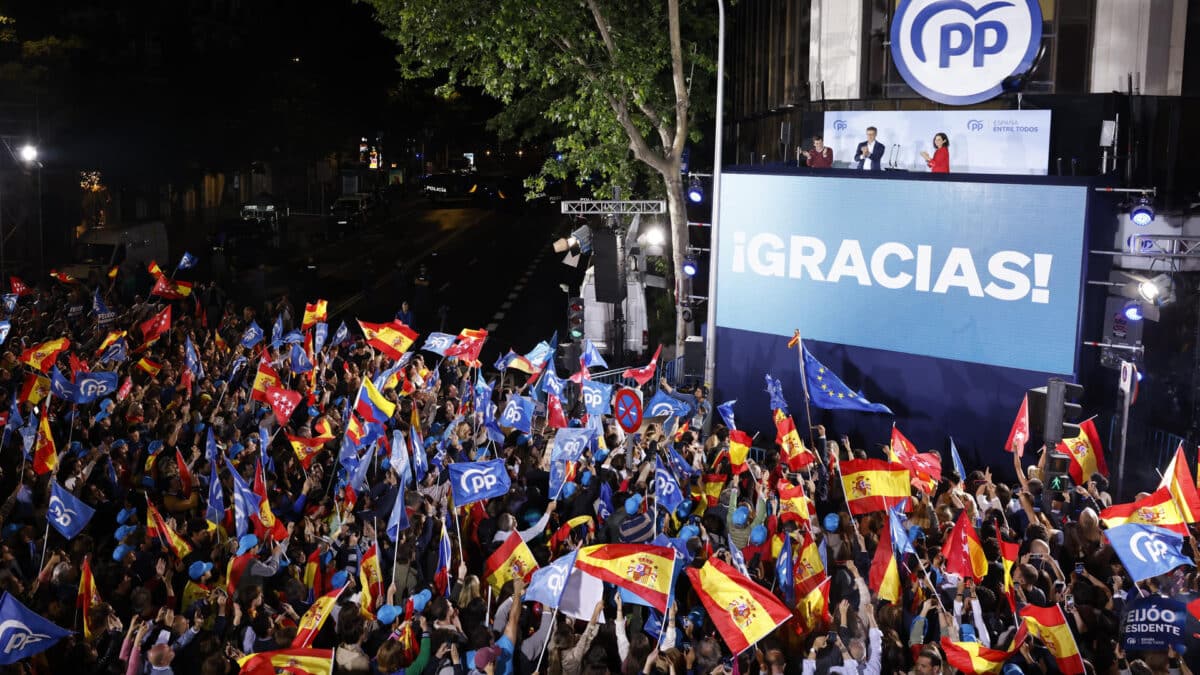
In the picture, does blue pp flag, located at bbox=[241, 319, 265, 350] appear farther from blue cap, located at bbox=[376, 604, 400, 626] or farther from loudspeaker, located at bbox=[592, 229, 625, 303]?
blue cap, located at bbox=[376, 604, 400, 626]

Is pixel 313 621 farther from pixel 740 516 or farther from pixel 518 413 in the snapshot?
pixel 518 413

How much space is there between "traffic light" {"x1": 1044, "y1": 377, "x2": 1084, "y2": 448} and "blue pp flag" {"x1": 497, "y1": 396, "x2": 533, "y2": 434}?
608cm

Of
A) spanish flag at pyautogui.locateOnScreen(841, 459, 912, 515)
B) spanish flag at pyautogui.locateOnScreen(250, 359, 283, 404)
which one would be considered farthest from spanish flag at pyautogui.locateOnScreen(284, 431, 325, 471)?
spanish flag at pyautogui.locateOnScreen(841, 459, 912, 515)

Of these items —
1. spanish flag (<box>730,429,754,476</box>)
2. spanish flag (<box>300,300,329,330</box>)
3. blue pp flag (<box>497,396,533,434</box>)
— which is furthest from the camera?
spanish flag (<box>300,300,329,330</box>)

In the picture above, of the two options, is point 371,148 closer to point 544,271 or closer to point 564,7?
point 544,271

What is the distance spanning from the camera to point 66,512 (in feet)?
36.5

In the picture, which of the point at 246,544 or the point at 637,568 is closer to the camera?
the point at 637,568

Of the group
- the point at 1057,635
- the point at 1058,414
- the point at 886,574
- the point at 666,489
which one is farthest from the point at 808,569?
the point at 1058,414

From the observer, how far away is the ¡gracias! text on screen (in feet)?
54.1

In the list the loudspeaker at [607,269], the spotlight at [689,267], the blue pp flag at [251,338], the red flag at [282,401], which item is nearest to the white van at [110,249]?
the loudspeaker at [607,269]

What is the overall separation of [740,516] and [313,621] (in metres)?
4.36

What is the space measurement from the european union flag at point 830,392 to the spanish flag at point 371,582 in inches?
287

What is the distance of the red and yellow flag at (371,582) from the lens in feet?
32.9

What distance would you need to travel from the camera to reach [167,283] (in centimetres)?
2131
